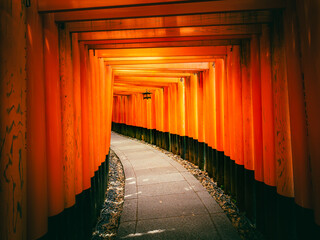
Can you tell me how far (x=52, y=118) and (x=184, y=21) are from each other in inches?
91.1

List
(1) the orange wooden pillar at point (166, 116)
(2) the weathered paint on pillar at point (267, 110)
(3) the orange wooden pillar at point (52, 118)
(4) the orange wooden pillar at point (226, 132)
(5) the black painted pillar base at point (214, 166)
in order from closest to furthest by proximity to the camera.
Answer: (3) the orange wooden pillar at point (52, 118) → (2) the weathered paint on pillar at point (267, 110) → (4) the orange wooden pillar at point (226, 132) → (5) the black painted pillar base at point (214, 166) → (1) the orange wooden pillar at point (166, 116)

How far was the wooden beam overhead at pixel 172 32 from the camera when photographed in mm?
3364

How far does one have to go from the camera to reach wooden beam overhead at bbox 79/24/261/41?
132 inches

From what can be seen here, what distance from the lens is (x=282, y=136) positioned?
2752 millimetres

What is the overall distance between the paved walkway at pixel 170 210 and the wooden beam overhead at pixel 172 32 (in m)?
3.57

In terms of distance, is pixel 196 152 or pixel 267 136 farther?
pixel 196 152

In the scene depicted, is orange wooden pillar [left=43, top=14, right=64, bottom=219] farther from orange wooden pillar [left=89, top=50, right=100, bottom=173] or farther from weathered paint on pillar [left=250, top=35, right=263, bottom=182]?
weathered paint on pillar [left=250, top=35, right=263, bottom=182]

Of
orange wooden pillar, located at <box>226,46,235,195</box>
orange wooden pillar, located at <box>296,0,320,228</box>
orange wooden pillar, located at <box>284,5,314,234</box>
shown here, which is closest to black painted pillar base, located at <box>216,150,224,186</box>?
orange wooden pillar, located at <box>226,46,235,195</box>

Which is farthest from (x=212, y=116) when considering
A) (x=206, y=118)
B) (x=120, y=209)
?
(x=120, y=209)

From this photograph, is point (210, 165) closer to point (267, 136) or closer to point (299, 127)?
point (267, 136)

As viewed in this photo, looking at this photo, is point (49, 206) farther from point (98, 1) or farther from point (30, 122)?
point (98, 1)

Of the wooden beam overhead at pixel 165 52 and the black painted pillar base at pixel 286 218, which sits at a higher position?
the wooden beam overhead at pixel 165 52

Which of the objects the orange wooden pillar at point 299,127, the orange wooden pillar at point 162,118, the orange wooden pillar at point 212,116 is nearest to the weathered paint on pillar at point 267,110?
the orange wooden pillar at point 299,127

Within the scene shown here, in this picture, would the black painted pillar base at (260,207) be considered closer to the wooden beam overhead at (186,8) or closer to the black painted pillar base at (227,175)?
the black painted pillar base at (227,175)
